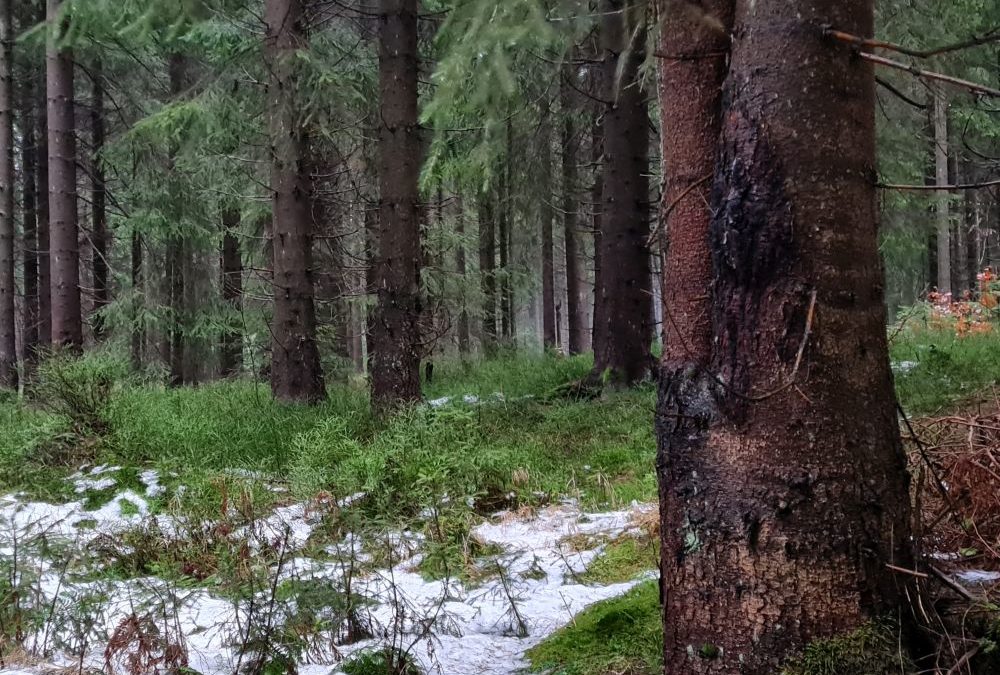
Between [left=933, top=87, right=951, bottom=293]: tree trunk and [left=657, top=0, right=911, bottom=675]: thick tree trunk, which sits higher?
[left=933, top=87, right=951, bottom=293]: tree trunk

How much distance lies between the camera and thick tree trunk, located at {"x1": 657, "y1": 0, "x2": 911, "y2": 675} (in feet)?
5.99

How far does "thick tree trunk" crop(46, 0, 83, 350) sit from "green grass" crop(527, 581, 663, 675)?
1037cm

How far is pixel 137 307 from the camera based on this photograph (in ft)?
48.6

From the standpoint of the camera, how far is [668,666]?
6.74 feet

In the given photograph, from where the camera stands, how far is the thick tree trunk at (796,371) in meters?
1.83

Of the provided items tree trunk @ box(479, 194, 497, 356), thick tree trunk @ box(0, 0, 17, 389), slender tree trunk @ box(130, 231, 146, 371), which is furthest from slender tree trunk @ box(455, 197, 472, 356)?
thick tree trunk @ box(0, 0, 17, 389)

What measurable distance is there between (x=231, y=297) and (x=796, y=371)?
1495cm

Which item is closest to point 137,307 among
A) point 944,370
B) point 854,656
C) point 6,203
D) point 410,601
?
point 6,203

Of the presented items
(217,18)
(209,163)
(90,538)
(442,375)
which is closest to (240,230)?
(209,163)

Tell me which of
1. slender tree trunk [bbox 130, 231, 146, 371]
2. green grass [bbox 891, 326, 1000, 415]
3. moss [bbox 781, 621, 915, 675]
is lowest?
moss [bbox 781, 621, 915, 675]

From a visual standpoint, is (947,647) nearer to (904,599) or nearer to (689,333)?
(904,599)

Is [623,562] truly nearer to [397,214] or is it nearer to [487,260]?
[397,214]

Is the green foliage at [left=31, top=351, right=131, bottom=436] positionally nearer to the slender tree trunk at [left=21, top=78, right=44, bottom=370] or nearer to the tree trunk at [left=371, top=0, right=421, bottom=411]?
the tree trunk at [left=371, top=0, right=421, bottom=411]

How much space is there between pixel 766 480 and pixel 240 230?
1284cm
